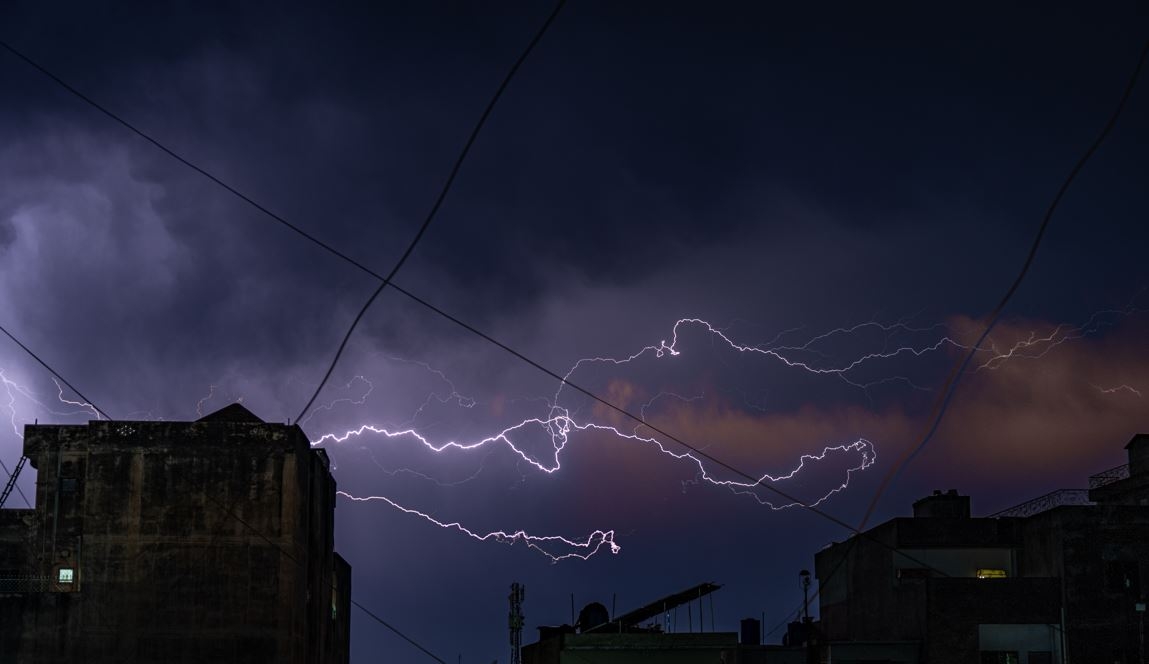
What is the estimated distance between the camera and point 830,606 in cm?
5372

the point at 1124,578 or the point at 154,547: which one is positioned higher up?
the point at 154,547

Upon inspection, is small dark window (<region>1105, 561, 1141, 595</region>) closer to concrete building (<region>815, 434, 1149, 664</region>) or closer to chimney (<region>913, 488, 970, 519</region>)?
concrete building (<region>815, 434, 1149, 664</region>)

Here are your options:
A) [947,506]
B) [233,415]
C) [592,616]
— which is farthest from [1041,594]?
[233,415]

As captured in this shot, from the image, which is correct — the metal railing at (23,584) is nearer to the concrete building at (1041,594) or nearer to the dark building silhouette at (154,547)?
the dark building silhouette at (154,547)

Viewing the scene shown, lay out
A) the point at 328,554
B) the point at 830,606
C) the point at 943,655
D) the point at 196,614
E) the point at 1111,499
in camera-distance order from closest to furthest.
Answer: the point at 196,614 → the point at 943,655 → the point at 328,554 → the point at 1111,499 → the point at 830,606

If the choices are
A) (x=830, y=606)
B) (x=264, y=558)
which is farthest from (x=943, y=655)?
(x=264, y=558)

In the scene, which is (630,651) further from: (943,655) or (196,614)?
(196,614)

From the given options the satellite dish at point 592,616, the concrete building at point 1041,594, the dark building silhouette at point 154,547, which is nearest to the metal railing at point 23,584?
the dark building silhouette at point 154,547

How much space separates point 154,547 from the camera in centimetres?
3709

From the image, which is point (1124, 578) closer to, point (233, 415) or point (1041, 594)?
point (1041, 594)

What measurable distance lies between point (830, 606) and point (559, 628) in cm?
1340

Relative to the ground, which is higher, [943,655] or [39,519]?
[39,519]

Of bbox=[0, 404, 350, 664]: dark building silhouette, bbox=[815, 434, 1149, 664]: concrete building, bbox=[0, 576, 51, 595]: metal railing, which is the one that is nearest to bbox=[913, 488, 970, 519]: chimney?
bbox=[815, 434, 1149, 664]: concrete building

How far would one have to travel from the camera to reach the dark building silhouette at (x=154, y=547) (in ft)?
120
